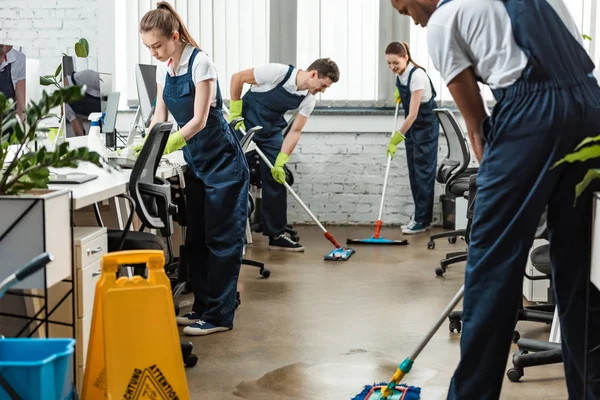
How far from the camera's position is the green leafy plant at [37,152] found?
1.84 metres

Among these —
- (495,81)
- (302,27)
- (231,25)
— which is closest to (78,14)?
(231,25)

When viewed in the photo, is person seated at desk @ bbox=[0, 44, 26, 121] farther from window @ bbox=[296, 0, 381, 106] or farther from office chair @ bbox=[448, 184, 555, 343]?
window @ bbox=[296, 0, 381, 106]

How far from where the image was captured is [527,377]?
2779 millimetres

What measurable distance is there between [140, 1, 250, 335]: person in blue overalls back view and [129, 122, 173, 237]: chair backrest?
0.64 ft

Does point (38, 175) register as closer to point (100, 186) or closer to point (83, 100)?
point (100, 186)

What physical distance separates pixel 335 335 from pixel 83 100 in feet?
5.03

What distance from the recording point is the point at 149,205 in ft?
9.98

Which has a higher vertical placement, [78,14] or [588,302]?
[78,14]

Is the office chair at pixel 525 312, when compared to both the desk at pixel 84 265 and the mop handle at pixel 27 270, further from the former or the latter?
the mop handle at pixel 27 270

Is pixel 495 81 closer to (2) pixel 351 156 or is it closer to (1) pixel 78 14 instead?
(2) pixel 351 156

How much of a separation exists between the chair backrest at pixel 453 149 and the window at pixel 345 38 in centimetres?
119

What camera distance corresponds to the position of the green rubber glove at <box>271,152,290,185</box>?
16.9ft

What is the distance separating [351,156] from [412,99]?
810 millimetres

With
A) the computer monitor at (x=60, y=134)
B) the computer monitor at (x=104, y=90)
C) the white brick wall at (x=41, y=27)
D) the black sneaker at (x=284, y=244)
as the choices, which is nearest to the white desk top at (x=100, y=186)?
the computer monitor at (x=60, y=134)
